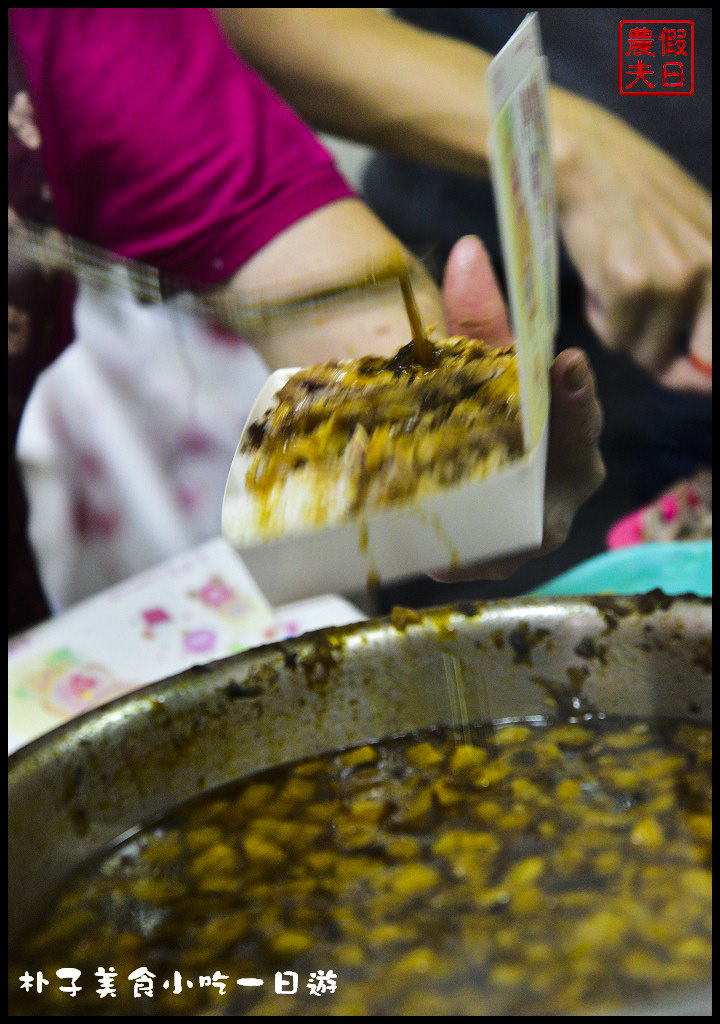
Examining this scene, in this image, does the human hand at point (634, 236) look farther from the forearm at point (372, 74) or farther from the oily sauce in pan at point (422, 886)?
the oily sauce in pan at point (422, 886)

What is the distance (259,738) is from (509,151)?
21.3 inches

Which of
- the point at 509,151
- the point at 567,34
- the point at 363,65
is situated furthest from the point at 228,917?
the point at 567,34

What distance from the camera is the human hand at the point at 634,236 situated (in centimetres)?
136

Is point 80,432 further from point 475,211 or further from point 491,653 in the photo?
point 491,653

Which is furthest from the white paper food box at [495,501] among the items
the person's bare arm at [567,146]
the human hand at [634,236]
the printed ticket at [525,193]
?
the human hand at [634,236]

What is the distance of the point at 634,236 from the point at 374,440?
0.99 m

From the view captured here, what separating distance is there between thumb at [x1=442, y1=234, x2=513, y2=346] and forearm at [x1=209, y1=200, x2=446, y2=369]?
10mm

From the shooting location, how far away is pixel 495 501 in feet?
1.90

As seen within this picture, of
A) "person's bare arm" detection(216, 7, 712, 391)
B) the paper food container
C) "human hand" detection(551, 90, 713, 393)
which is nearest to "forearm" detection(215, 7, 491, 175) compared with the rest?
"person's bare arm" detection(216, 7, 712, 391)

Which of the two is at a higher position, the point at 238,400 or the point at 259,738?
the point at 238,400

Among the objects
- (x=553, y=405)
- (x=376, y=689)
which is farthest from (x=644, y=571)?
(x=553, y=405)

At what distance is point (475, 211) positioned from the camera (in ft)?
4.66

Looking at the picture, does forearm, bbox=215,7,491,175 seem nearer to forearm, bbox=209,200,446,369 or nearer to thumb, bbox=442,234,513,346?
forearm, bbox=209,200,446,369

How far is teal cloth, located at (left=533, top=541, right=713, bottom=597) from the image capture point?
114 centimetres
